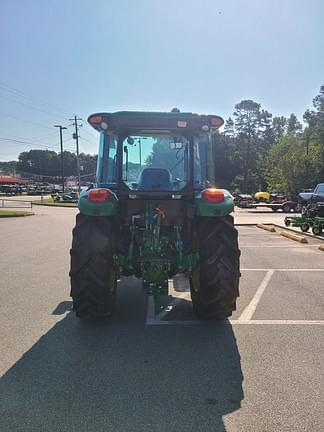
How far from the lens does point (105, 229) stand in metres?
5.26

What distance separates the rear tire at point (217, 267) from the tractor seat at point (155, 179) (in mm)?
760

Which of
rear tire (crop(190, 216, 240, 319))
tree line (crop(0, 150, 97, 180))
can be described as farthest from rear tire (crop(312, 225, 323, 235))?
tree line (crop(0, 150, 97, 180))

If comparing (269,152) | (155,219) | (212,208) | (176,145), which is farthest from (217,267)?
(269,152)

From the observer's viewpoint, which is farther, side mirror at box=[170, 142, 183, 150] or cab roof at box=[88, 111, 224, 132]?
side mirror at box=[170, 142, 183, 150]

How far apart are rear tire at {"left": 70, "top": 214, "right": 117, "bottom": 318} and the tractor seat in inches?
35.3

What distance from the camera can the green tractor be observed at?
Answer: 5.14 meters

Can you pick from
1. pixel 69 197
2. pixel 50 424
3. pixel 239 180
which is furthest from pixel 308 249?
pixel 239 180

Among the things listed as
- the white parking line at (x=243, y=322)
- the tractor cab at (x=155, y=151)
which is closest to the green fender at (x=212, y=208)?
the tractor cab at (x=155, y=151)

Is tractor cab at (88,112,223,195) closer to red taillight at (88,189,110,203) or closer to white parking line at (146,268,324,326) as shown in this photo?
red taillight at (88,189,110,203)

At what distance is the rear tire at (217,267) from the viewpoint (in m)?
A: 5.14

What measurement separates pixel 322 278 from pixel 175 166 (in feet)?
13.0

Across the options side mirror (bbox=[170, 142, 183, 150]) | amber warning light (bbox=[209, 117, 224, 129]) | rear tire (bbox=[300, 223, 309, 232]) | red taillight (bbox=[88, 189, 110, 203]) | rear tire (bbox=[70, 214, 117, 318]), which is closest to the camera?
rear tire (bbox=[70, 214, 117, 318])

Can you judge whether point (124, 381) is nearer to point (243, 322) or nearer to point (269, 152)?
point (243, 322)

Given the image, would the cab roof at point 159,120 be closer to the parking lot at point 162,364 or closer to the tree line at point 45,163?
the parking lot at point 162,364
